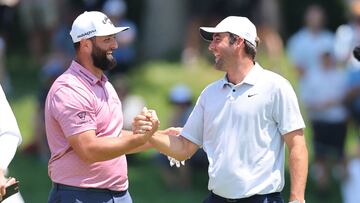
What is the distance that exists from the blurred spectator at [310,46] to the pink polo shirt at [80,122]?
22.9 ft

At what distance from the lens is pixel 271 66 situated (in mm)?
18422

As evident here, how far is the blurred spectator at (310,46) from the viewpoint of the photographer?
1602 centimetres

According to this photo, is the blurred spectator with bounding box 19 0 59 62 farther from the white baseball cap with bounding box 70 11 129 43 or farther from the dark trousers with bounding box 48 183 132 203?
→ the dark trousers with bounding box 48 183 132 203

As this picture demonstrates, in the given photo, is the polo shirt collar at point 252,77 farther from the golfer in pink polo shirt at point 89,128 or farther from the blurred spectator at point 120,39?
the blurred spectator at point 120,39

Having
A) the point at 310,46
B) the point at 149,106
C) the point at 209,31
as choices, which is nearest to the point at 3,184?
the point at 209,31

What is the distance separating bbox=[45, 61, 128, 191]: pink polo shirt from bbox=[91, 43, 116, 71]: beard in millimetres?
94

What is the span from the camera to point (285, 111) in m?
8.95

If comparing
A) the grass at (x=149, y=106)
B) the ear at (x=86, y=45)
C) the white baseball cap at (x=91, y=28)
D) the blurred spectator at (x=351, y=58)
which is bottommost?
the grass at (x=149, y=106)

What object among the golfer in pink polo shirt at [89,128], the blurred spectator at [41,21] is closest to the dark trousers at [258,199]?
the golfer in pink polo shirt at [89,128]

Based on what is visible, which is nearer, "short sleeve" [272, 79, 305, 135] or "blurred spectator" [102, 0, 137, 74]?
"short sleeve" [272, 79, 305, 135]

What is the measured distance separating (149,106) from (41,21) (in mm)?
3094

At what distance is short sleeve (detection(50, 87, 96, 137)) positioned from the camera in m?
8.87

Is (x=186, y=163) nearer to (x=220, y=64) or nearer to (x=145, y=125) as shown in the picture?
(x=220, y=64)

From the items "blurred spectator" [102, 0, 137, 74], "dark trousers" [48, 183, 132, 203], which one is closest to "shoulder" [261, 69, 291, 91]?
"dark trousers" [48, 183, 132, 203]
